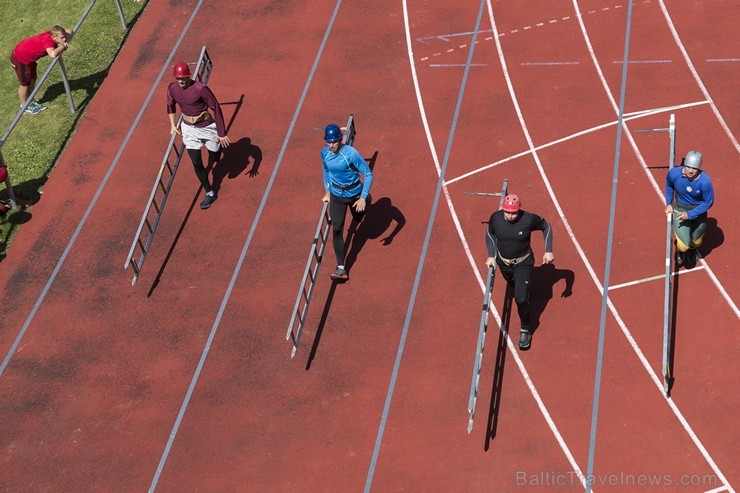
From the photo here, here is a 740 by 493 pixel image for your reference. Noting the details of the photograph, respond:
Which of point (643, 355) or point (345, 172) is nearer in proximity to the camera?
point (643, 355)

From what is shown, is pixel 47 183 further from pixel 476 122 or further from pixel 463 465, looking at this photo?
pixel 463 465

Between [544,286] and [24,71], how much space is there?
9797 mm

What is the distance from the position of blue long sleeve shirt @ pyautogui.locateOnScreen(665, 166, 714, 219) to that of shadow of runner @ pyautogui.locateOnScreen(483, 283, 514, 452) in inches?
91.8

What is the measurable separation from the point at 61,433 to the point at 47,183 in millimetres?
5015

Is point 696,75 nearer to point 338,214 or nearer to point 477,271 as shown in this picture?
point 477,271

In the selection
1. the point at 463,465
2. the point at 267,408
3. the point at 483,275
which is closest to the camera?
the point at 463,465

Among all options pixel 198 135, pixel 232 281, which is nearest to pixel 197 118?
pixel 198 135

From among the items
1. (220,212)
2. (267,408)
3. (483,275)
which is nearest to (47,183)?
(220,212)

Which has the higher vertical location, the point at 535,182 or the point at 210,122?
the point at 210,122

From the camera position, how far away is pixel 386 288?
39.3ft

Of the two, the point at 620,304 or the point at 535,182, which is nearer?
the point at 620,304

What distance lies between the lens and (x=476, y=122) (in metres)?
14.1

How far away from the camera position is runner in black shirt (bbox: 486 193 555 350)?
1016 cm

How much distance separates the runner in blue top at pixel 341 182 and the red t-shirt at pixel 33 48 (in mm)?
6643
